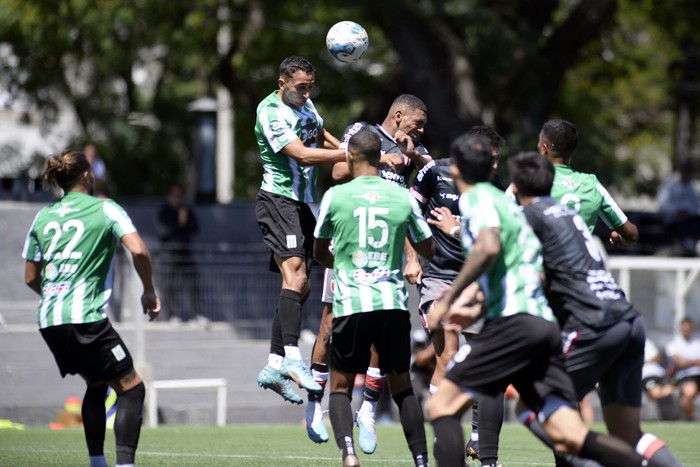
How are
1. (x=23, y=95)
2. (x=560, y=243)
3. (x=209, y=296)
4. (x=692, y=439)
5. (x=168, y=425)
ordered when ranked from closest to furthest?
(x=560, y=243)
(x=692, y=439)
(x=168, y=425)
(x=209, y=296)
(x=23, y=95)

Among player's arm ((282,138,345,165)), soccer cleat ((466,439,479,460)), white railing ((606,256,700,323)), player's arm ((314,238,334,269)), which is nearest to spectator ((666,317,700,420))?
white railing ((606,256,700,323))

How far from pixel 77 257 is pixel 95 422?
4.18 ft

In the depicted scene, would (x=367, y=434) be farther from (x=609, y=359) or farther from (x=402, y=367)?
(x=609, y=359)

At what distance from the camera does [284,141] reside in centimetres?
960

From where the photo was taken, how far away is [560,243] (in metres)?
7.50

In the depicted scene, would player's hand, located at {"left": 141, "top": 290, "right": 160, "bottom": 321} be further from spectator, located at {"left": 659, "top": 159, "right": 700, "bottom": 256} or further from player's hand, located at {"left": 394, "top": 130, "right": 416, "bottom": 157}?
spectator, located at {"left": 659, "top": 159, "right": 700, "bottom": 256}

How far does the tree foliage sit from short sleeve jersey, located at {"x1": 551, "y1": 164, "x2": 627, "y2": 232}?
564 inches

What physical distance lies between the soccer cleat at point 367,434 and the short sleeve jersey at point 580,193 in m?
2.31

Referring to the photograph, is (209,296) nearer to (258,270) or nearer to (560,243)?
(258,270)

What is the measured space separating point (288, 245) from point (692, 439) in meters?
6.94

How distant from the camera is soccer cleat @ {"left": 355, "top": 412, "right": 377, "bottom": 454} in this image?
9.20 metres

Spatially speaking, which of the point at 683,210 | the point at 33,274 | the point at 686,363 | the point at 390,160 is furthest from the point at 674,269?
the point at 33,274

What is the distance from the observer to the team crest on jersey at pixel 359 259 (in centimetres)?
825

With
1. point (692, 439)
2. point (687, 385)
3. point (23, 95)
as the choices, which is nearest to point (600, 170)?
point (687, 385)
